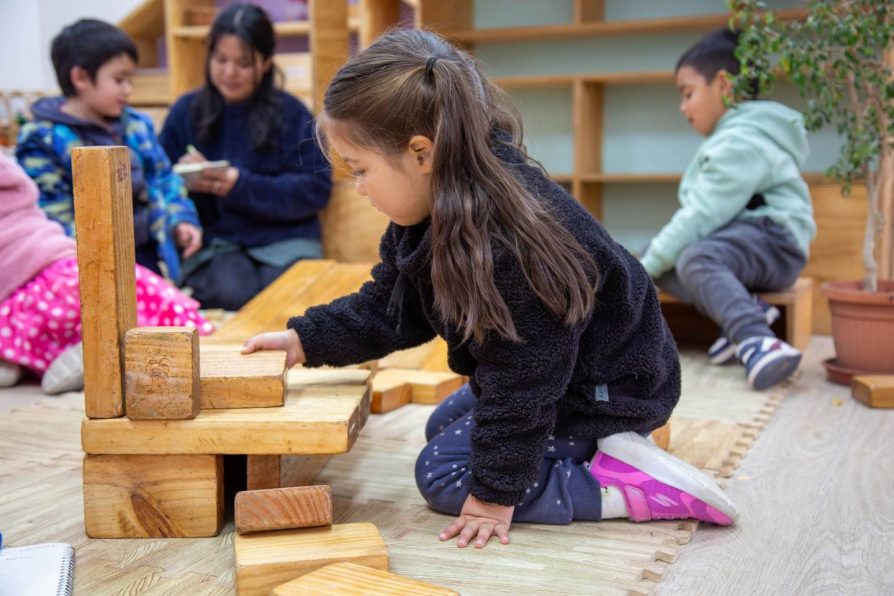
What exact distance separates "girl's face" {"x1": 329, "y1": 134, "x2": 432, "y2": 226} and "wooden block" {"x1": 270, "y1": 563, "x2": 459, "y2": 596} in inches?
18.5

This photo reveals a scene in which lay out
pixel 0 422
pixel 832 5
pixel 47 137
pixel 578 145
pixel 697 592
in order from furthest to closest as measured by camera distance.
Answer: pixel 578 145, pixel 47 137, pixel 832 5, pixel 0 422, pixel 697 592

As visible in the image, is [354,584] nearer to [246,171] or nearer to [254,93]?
[246,171]

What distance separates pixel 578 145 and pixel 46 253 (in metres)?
1.73

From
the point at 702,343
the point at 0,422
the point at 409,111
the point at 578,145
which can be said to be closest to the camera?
the point at 409,111

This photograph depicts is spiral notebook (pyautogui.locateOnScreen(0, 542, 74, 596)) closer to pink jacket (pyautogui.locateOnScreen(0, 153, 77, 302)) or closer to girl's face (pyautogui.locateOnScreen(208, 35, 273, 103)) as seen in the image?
pink jacket (pyautogui.locateOnScreen(0, 153, 77, 302))

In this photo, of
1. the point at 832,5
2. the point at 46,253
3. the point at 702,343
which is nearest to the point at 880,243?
the point at 702,343

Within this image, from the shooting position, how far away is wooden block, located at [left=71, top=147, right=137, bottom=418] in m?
1.24

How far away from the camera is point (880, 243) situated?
2742 millimetres

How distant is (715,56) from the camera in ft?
8.58

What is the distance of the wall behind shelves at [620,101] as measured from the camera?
3.35 m

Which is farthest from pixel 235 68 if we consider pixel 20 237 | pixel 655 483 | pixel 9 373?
pixel 655 483

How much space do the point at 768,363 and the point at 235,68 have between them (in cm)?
187

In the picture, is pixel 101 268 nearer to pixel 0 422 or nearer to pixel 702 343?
pixel 0 422

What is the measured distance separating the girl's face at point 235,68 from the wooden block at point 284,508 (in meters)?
2.14
